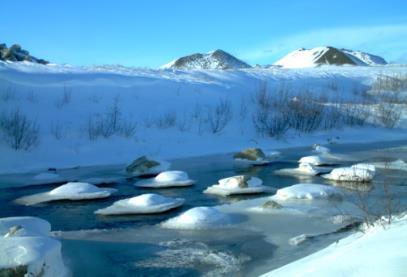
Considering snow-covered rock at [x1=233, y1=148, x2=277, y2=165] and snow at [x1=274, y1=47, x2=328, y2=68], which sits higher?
snow at [x1=274, y1=47, x2=328, y2=68]

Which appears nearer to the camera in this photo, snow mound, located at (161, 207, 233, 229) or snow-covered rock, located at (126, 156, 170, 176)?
snow mound, located at (161, 207, 233, 229)

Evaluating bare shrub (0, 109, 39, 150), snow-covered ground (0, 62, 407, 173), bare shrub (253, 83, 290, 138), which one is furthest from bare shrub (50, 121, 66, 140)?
bare shrub (253, 83, 290, 138)

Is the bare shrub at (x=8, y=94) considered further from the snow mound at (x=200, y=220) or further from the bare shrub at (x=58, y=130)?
the snow mound at (x=200, y=220)

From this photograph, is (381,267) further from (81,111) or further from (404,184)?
(81,111)

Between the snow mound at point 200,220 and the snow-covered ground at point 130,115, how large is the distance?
9705mm

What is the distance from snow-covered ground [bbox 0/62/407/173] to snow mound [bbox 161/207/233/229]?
9.70 metres

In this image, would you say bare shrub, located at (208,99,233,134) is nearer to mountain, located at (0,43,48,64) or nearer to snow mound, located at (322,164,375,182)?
snow mound, located at (322,164,375,182)

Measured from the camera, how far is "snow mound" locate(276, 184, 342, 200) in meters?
11.1

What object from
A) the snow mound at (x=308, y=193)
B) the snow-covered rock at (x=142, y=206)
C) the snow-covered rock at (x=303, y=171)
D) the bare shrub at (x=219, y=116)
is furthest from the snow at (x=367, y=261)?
the bare shrub at (x=219, y=116)

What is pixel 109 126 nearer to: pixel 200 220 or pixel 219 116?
pixel 219 116

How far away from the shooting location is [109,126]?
22.2 metres

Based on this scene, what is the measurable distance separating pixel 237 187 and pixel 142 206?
2.70 m

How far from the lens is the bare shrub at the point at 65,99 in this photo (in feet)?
77.6

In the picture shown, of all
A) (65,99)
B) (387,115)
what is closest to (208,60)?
(387,115)
